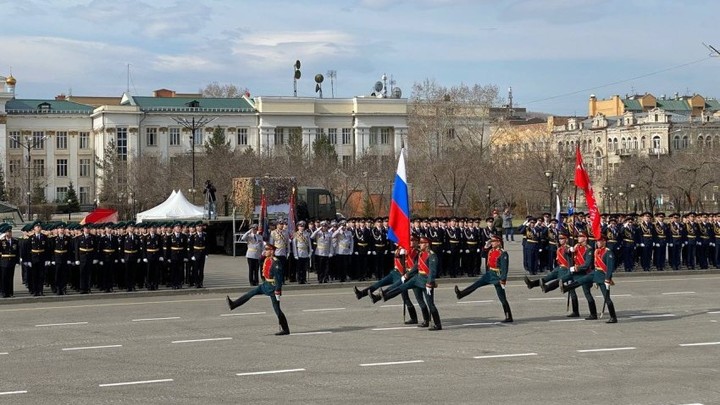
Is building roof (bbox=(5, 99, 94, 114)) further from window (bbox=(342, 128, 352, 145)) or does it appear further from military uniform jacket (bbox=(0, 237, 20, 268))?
military uniform jacket (bbox=(0, 237, 20, 268))

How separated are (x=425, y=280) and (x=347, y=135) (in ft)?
292

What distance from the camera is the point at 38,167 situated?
98188mm

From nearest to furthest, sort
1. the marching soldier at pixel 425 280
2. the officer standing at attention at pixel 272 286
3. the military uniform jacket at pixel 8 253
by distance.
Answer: the officer standing at attention at pixel 272 286 < the marching soldier at pixel 425 280 < the military uniform jacket at pixel 8 253

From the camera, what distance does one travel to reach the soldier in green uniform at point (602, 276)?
19.2 metres

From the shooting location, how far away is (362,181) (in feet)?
236

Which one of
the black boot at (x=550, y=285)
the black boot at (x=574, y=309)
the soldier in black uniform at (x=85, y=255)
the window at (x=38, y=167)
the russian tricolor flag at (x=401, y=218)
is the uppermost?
the window at (x=38, y=167)

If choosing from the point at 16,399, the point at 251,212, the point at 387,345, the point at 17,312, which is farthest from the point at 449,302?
the point at 251,212

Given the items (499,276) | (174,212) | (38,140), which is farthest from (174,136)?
(499,276)

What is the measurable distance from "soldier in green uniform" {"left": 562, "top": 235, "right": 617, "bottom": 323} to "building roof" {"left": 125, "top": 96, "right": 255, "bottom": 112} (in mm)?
85566

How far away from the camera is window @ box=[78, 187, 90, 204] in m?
101

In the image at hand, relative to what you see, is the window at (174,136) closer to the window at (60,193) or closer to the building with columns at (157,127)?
the building with columns at (157,127)

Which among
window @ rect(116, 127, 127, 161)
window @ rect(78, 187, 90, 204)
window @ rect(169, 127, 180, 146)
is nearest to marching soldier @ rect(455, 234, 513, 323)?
window @ rect(116, 127, 127, 161)

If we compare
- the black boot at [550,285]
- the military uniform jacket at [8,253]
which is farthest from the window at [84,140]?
the black boot at [550,285]

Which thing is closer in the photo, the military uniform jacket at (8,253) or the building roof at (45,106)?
the military uniform jacket at (8,253)
